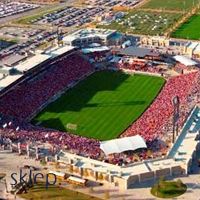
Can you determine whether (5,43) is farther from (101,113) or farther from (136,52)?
(101,113)

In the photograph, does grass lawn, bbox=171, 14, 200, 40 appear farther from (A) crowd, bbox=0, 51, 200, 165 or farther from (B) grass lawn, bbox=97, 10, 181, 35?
(A) crowd, bbox=0, 51, 200, 165

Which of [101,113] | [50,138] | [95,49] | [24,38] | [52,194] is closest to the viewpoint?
[52,194]

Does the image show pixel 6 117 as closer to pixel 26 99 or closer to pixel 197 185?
pixel 26 99

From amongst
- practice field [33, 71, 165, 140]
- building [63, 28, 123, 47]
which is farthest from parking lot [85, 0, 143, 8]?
practice field [33, 71, 165, 140]

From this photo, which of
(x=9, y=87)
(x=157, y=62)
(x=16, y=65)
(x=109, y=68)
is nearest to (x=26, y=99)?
(x=9, y=87)

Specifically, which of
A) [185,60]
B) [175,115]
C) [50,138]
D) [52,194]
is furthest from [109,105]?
[52,194]
